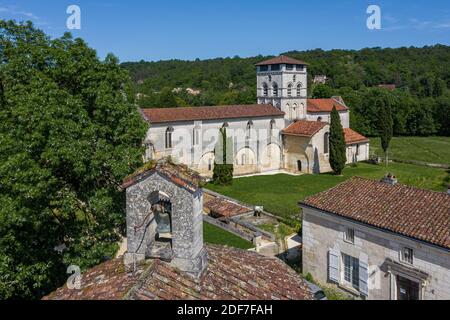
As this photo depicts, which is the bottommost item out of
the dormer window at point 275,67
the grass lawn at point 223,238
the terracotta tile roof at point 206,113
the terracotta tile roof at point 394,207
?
the grass lawn at point 223,238

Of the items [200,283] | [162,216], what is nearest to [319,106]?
[162,216]

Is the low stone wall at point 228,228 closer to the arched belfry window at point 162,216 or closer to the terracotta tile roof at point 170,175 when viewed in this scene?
the arched belfry window at point 162,216

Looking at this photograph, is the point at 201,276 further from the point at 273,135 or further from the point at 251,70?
the point at 251,70

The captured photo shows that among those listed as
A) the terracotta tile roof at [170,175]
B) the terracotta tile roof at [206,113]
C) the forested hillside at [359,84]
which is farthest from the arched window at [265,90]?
the terracotta tile roof at [170,175]

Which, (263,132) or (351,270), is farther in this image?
(263,132)

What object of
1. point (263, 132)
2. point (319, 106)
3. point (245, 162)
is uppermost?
point (319, 106)

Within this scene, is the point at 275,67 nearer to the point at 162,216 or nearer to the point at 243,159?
the point at 243,159

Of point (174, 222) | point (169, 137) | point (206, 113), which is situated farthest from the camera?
point (206, 113)
